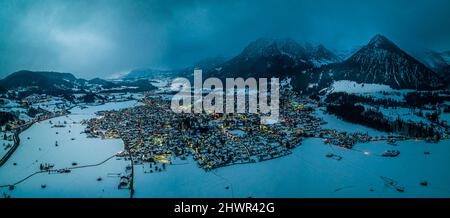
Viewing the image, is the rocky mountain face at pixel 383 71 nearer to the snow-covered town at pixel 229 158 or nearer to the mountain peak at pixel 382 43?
the mountain peak at pixel 382 43

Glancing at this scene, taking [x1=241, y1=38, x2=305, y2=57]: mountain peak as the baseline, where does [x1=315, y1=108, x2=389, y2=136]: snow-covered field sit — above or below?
below

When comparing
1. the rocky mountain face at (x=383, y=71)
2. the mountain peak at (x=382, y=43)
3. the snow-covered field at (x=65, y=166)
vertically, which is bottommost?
the snow-covered field at (x=65, y=166)

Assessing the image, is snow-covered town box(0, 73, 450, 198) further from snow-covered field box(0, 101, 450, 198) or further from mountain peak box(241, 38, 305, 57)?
mountain peak box(241, 38, 305, 57)

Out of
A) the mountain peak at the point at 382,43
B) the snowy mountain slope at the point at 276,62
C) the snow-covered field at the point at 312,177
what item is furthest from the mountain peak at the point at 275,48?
the snow-covered field at the point at 312,177

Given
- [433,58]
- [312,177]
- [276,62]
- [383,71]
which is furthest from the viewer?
[433,58]

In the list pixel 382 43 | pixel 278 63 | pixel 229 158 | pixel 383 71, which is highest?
pixel 382 43

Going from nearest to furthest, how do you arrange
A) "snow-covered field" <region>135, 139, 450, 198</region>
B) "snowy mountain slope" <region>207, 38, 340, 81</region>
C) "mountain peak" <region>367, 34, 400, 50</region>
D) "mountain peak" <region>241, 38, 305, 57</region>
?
1. "snow-covered field" <region>135, 139, 450, 198</region>
2. "mountain peak" <region>367, 34, 400, 50</region>
3. "snowy mountain slope" <region>207, 38, 340, 81</region>
4. "mountain peak" <region>241, 38, 305, 57</region>

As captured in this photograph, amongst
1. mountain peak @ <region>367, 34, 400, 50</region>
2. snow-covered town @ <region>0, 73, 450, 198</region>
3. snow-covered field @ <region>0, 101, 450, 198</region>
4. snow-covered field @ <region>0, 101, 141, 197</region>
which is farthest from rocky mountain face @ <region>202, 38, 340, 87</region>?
snow-covered field @ <region>0, 101, 141, 197</region>

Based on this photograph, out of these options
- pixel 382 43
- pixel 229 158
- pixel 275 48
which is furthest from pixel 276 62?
pixel 229 158

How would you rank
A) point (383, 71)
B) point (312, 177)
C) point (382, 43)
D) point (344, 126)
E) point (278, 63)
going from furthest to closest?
point (278, 63) → point (382, 43) → point (383, 71) → point (344, 126) → point (312, 177)

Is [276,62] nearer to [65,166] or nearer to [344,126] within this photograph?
[344,126]

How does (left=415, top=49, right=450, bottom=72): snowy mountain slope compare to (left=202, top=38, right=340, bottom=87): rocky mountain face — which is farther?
(left=415, top=49, right=450, bottom=72): snowy mountain slope
